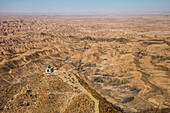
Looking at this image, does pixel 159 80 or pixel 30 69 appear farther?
pixel 30 69

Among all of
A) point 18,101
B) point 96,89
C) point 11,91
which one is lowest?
point 96,89

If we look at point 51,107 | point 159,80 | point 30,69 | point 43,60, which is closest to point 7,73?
point 30,69

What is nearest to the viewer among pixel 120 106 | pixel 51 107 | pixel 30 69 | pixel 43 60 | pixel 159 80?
pixel 51 107

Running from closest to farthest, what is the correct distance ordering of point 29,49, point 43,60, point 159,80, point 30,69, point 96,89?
point 96,89, point 159,80, point 30,69, point 43,60, point 29,49

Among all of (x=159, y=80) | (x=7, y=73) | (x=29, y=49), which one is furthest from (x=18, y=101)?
(x=29, y=49)

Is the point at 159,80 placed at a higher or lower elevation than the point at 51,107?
lower

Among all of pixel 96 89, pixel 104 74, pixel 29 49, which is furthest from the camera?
pixel 29 49

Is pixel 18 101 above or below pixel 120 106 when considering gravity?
above

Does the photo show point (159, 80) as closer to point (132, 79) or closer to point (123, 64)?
point (132, 79)

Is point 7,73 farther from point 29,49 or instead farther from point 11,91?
point 29,49
